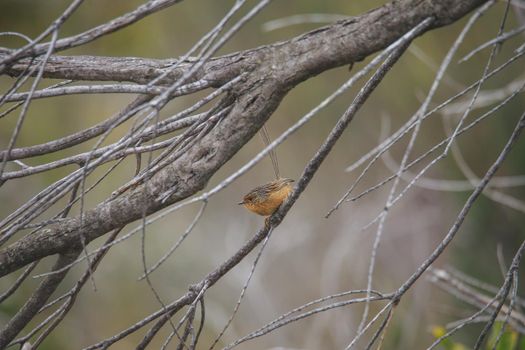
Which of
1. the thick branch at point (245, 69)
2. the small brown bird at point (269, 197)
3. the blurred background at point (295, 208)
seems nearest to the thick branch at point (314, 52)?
the thick branch at point (245, 69)

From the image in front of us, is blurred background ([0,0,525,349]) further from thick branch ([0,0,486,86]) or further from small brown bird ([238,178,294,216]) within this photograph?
thick branch ([0,0,486,86])

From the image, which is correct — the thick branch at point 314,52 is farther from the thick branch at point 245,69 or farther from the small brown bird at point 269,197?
the small brown bird at point 269,197

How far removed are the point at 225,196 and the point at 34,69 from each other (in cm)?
609

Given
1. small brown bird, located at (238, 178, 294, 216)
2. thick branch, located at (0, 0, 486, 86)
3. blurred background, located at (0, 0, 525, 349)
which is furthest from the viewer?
blurred background, located at (0, 0, 525, 349)

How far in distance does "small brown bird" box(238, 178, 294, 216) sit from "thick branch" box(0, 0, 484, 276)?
554mm

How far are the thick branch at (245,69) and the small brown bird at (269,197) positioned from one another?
21.8 inches

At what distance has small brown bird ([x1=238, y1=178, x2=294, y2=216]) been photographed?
2.37 metres

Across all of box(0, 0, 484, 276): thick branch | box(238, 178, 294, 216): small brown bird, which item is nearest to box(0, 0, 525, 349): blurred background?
box(238, 178, 294, 216): small brown bird

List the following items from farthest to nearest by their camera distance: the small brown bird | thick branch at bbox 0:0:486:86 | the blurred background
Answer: the blurred background
the small brown bird
thick branch at bbox 0:0:486:86

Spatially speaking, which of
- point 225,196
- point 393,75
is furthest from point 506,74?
point 225,196

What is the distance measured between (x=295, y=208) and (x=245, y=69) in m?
6.08

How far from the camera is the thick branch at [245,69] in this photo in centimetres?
167

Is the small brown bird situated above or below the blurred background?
below

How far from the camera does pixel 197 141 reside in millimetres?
1862
